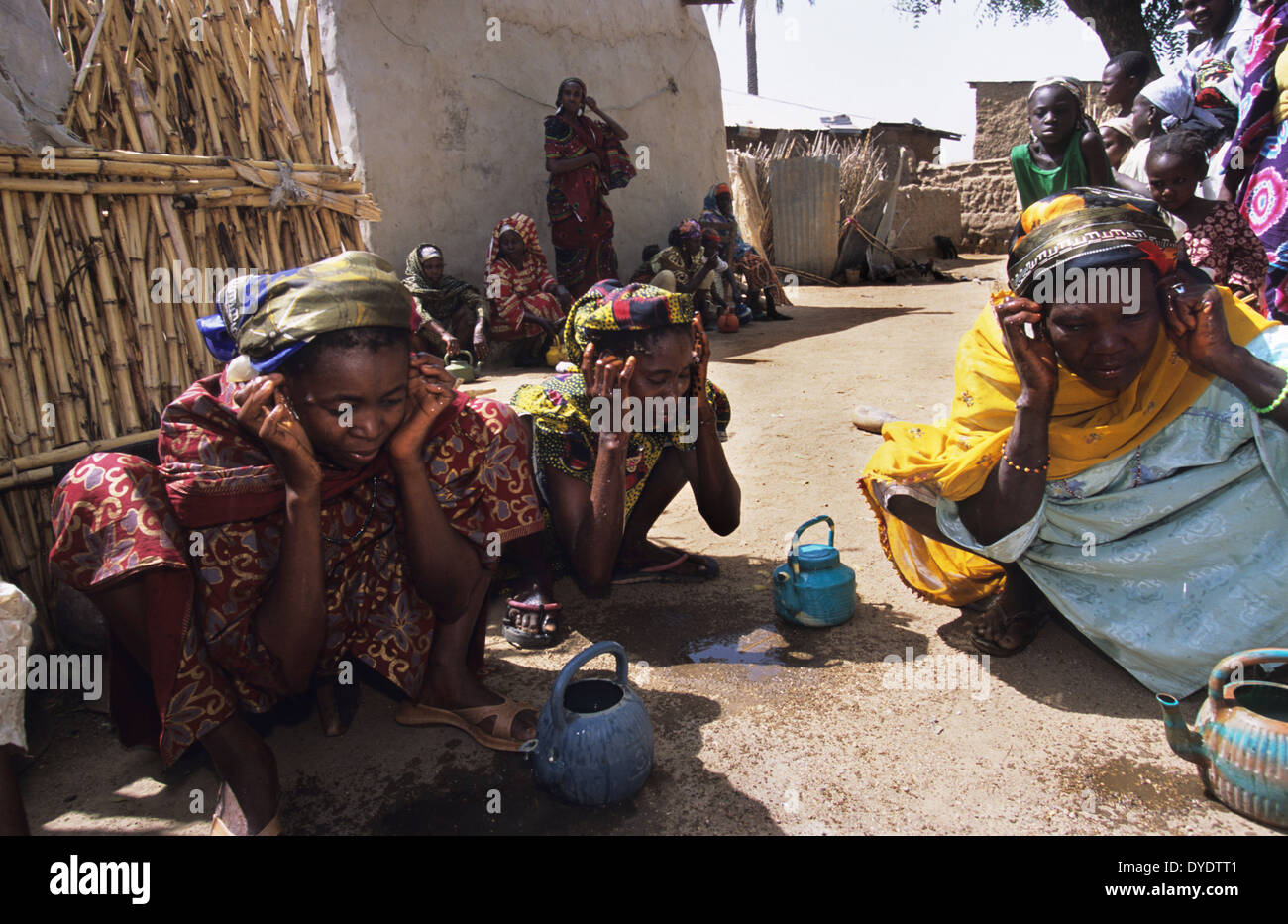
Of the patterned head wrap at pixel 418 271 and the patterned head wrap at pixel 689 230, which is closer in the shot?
the patterned head wrap at pixel 418 271

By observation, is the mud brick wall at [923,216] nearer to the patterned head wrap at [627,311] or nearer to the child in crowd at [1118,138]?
the child in crowd at [1118,138]

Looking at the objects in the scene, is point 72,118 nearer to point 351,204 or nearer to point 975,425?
point 351,204

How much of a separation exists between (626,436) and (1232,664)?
177 centimetres

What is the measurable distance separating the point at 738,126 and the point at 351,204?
1787cm

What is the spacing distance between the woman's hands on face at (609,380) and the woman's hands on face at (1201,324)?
1.56m

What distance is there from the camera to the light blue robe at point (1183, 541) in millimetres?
2377

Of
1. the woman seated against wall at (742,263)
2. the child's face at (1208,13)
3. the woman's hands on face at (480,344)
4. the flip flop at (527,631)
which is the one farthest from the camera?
the woman seated against wall at (742,263)

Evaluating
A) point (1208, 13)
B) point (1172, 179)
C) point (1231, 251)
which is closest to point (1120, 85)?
point (1208, 13)

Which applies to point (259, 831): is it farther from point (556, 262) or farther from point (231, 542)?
point (556, 262)

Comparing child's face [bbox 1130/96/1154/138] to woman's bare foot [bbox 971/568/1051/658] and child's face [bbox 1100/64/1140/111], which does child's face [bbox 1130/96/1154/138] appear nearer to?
child's face [bbox 1100/64/1140/111]

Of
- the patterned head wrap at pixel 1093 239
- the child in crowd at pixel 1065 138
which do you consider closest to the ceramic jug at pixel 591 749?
the patterned head wrap at pixel 1093 239

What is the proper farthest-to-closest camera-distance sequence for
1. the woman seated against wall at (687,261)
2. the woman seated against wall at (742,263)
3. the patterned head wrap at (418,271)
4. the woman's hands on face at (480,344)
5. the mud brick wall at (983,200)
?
the mud brick wall at (983,200) < the woman seated against wall at (742,263) < the woman seated against wall at (687,261) < the woman's hands on face at (480,344) < the patterned head wrap at (418,271)

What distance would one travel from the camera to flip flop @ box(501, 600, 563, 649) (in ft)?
9.80

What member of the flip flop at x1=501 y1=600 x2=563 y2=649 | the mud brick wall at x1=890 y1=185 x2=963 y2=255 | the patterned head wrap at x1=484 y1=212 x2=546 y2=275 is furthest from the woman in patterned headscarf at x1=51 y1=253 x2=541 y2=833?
the mud brick wall at x1=890 y1=185 x2=963 y2=255
